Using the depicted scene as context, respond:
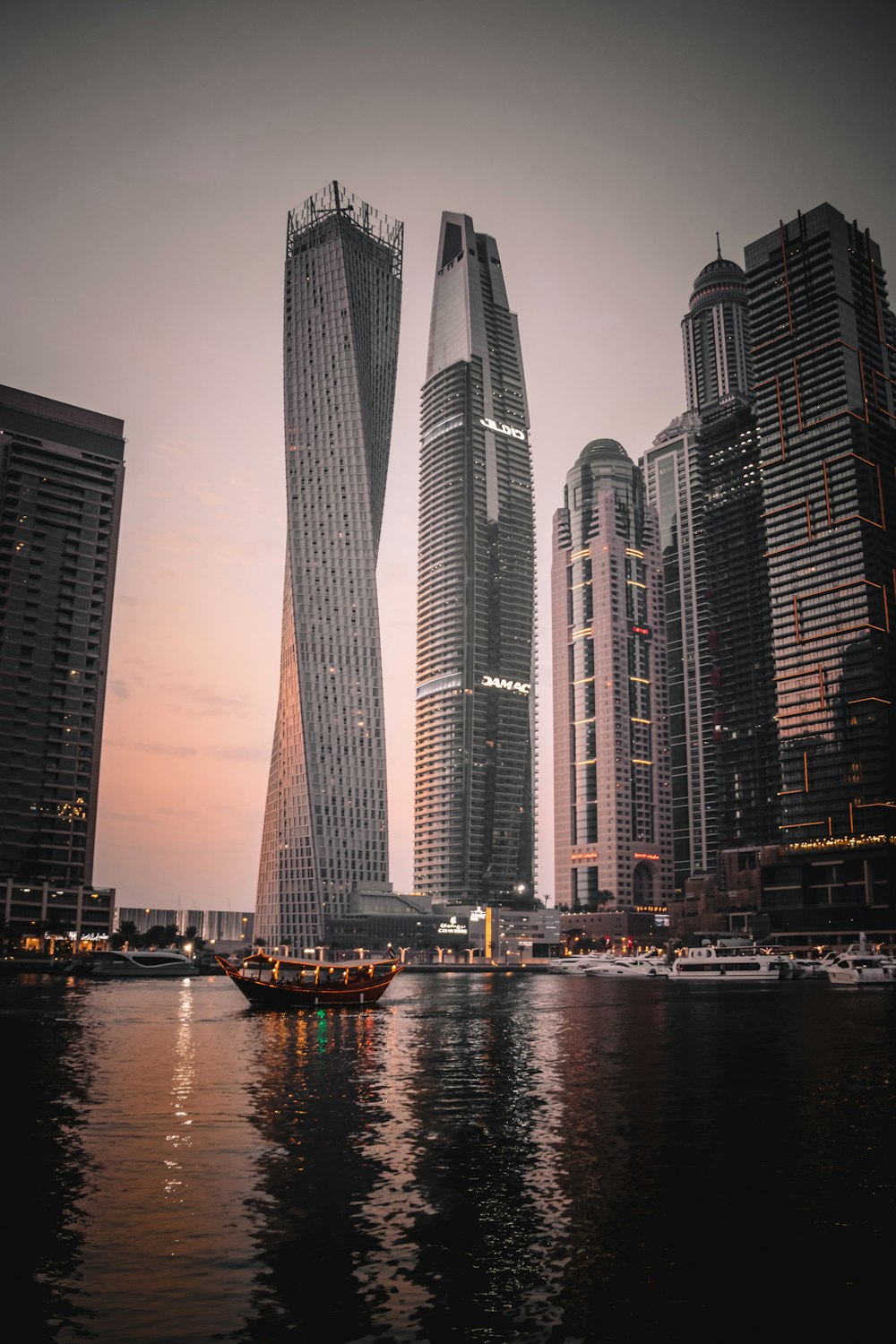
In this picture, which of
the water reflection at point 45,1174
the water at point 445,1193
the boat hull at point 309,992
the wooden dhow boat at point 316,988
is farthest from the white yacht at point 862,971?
the water reflection at point 45,1174

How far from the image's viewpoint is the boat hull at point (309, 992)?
116 m

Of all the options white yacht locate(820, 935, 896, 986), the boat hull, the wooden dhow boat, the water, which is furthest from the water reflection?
white yacht locate(820, 935, 896, 986)

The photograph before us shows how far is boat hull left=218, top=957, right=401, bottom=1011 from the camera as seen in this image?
115750mm

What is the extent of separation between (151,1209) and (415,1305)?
37.5ft

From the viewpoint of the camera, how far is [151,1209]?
30.4 metres

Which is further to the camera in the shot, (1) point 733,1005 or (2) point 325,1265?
(1) point 733,1005

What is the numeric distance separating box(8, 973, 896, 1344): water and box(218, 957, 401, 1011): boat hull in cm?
4339

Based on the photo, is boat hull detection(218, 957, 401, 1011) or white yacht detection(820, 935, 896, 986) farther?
white yacht detection(820, 935, 896, 986)

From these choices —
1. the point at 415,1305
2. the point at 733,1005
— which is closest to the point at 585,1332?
the point at 415,1305

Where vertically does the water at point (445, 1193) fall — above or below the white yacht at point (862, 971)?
above

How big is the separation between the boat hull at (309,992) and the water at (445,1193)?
4339 cm

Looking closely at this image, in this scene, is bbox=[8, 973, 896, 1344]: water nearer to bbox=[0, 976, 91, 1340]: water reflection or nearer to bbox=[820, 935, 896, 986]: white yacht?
bbox=[0, 976, 91, 1340]: water reflection

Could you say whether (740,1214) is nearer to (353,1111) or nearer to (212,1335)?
(212,1335)

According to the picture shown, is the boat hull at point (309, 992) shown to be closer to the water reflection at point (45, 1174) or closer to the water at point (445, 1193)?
the water reflection at point (45, 1174)
